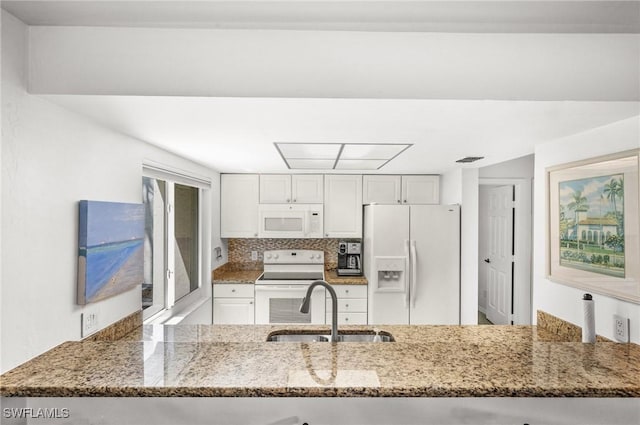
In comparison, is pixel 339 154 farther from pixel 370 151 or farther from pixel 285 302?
pixel 285 302

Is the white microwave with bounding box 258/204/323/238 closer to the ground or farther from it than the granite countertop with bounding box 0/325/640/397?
farther from it

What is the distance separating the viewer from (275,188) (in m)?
4.08

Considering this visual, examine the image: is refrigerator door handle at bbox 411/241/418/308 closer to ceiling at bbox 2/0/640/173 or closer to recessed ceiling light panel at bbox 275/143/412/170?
recessed ceiling light panel at bbox 275/143/412/170

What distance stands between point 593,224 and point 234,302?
3199 millimetres

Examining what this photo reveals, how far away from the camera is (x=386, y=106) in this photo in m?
1.47

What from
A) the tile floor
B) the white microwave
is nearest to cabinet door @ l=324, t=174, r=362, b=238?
the white microwave

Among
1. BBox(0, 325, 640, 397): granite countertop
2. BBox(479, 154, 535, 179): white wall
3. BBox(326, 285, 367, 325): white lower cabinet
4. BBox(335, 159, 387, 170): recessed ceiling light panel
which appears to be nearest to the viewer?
BBox(0, 325, 640, 397): granite countertop

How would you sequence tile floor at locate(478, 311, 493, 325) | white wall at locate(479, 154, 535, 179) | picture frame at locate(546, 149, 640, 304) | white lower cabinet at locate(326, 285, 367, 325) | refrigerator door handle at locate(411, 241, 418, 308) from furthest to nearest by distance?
1. tile floor at locate(478, 311, 493, 325)
2. white wall at locate(479, 154, 535, 179)
3. white lower cabinet at locate(326, 285, 367, 325)
4. refrigerator door handle at locate(411, 241, 418, 308)
5. picture frame at locate(546, 149, 640, 304)

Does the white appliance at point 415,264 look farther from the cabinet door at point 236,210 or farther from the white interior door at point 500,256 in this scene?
the cabinet door at point 236,210

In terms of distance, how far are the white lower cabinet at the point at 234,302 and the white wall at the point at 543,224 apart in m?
2.66

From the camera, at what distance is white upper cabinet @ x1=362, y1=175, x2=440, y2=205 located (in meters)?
4.08

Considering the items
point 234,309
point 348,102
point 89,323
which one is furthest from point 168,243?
point 348,102

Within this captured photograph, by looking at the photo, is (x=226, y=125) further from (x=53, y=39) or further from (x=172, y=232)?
(x=172, y=232)

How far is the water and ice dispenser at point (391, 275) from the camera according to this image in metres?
3.51
